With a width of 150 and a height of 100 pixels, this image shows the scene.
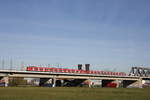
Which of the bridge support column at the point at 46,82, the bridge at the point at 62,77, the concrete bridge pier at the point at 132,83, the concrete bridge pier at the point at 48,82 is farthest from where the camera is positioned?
the concrete bridge pier at the point at 132,83

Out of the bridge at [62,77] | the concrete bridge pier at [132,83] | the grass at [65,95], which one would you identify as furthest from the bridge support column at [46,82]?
the concrete bridge pier at [132,83]

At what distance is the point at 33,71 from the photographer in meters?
113

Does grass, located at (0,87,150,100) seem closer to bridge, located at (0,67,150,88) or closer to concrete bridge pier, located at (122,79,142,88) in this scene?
bridge, located at (0,67,150,88)

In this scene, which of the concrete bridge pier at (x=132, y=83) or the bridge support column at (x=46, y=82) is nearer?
the bridge support column at (x=46, y=82)

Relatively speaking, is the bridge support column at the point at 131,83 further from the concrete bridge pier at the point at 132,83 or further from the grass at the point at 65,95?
the grass at the point at 65,95

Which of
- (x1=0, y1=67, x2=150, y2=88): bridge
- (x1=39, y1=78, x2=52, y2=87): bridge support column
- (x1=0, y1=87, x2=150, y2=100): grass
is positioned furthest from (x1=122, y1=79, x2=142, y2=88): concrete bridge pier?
(x1=0, y1=87, x2=150, y2=100): grass

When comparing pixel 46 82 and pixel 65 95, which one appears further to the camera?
pixel 46 82

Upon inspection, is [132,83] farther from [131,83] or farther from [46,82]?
[46,82]

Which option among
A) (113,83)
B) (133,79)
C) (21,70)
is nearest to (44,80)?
(21,70)

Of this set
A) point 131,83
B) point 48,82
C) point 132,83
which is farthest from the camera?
point 131,83

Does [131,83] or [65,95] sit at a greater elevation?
[65,95]

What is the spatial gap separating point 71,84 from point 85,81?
12.0 metres

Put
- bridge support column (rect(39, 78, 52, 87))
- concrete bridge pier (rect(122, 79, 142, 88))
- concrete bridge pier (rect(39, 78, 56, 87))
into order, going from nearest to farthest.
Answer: concrete bridge pier (rect(39, 78, 56, 87)) → bridge support column (rect(39, 78, 52, 87)) → concrete bridge pier (rect(122, 79, 142, 88))

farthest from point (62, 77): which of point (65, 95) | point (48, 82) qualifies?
point (65, 95)
